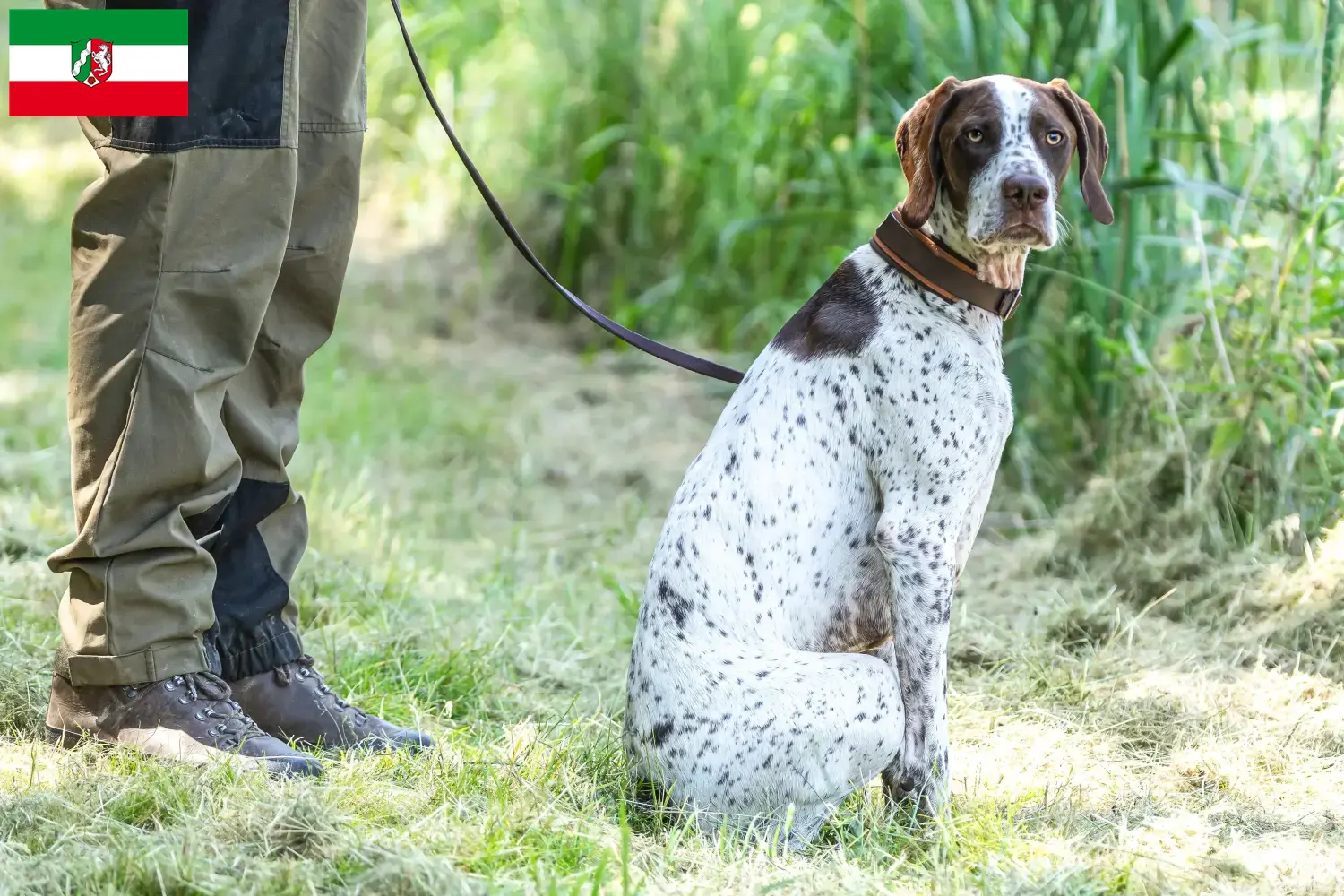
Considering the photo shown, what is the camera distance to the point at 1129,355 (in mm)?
4281

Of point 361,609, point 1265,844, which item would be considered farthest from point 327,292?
point 1265,844

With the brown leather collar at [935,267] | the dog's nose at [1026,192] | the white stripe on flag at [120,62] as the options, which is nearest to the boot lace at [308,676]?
the white stripe on flag at [120,62]

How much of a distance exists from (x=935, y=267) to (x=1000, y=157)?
0.25m

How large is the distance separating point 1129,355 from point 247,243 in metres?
2.77

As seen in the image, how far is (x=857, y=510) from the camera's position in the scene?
264 centimetres

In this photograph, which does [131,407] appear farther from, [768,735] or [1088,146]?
[1088,146]

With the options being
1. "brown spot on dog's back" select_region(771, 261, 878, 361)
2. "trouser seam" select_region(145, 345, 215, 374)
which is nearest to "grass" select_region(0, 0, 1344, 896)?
"trouser seam" select_region(145, 345, 215, 374)

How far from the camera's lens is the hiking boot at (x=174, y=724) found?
8.66 ft

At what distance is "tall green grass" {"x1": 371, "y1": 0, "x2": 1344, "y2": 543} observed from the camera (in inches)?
155

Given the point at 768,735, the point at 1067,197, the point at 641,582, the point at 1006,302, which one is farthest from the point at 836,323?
the point at 1067,197

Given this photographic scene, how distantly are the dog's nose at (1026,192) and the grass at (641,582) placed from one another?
1.12 metres

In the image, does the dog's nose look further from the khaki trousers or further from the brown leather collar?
the khaki trousers

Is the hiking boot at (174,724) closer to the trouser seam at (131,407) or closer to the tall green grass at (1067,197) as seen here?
the trouser seam at (131,407)

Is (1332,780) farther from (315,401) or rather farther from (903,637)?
(315,401)
